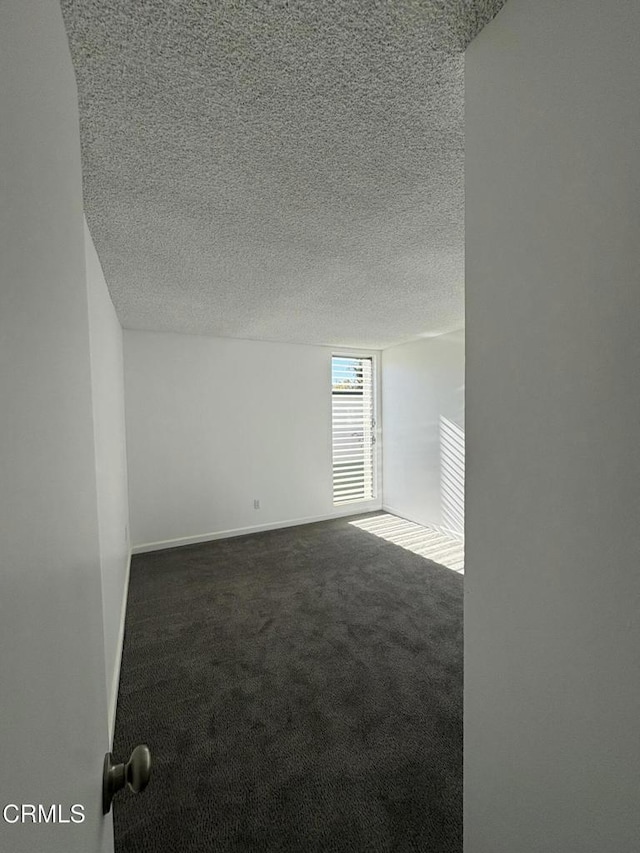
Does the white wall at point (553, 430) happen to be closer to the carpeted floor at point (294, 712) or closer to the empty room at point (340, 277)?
the empty room at point (340, 277)

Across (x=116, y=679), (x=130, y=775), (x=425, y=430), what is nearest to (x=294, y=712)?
(x=116, y=679)

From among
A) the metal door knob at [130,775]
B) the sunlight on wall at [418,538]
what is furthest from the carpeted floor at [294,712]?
the metal door knob at [130,775]

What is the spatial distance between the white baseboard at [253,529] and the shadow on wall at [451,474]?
1259mm

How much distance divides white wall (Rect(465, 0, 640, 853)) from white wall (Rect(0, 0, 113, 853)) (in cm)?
78

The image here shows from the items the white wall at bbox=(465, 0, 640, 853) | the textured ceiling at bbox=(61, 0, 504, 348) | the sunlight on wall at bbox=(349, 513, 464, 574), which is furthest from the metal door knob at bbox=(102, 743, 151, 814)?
the sunlight on wall at bbox=(349, 513, 464, 574)

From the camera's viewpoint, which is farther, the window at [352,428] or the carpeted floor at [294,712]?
the window at [352,428]

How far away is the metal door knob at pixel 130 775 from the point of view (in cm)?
59

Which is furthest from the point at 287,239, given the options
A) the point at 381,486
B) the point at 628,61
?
the point at 381,486

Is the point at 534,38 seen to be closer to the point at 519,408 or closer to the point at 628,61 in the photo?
the point at 628,61

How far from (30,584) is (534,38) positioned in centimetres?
116

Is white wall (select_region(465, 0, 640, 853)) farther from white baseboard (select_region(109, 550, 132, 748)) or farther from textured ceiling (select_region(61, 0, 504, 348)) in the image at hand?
white baseboard (select_region(109, 550, 132, 748))

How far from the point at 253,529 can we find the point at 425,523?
2118 millimetres

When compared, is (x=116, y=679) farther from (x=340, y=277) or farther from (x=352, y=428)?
(x=352, y=428)

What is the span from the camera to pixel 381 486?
5.34 meters
